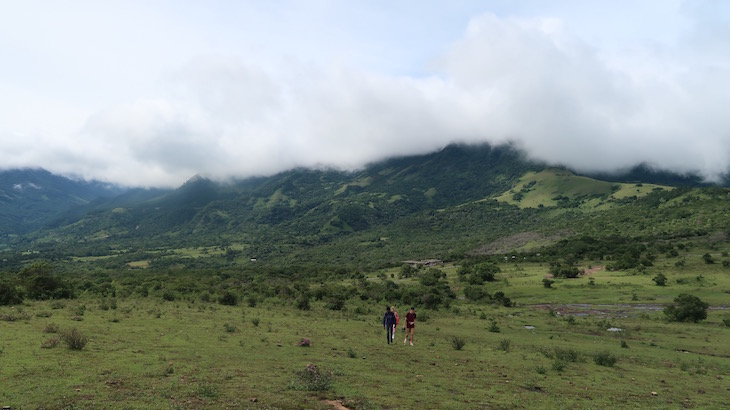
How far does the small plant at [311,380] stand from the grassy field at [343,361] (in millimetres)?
156

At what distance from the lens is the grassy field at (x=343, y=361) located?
558 inches

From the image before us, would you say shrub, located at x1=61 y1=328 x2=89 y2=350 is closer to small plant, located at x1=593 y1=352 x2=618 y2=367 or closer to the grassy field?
the grassy field

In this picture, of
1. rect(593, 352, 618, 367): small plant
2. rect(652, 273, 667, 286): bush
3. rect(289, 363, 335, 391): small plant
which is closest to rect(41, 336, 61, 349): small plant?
rect(289, 363, 335, 391): small plant

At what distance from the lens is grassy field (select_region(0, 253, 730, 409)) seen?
14180 millimetres

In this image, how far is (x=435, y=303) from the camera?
195 feet

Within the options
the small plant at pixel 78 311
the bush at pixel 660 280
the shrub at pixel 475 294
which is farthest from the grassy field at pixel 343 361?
the bush at pixel 660 280

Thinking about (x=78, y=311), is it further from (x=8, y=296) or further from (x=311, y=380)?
(x=311, y=380)

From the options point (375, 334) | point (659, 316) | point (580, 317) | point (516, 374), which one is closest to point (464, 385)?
point (516, 374)

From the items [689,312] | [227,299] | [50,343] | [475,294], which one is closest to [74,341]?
[50,343]

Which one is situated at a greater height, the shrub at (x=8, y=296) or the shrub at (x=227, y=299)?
the shrub at (x=8, y=296)

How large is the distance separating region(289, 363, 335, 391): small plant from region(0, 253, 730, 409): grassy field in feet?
0.51

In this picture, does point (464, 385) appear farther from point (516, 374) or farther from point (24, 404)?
point (24, 404)

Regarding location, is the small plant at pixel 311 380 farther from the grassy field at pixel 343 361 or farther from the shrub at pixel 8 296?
the shrub at pixel 8 296

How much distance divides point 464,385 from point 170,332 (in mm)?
21764
